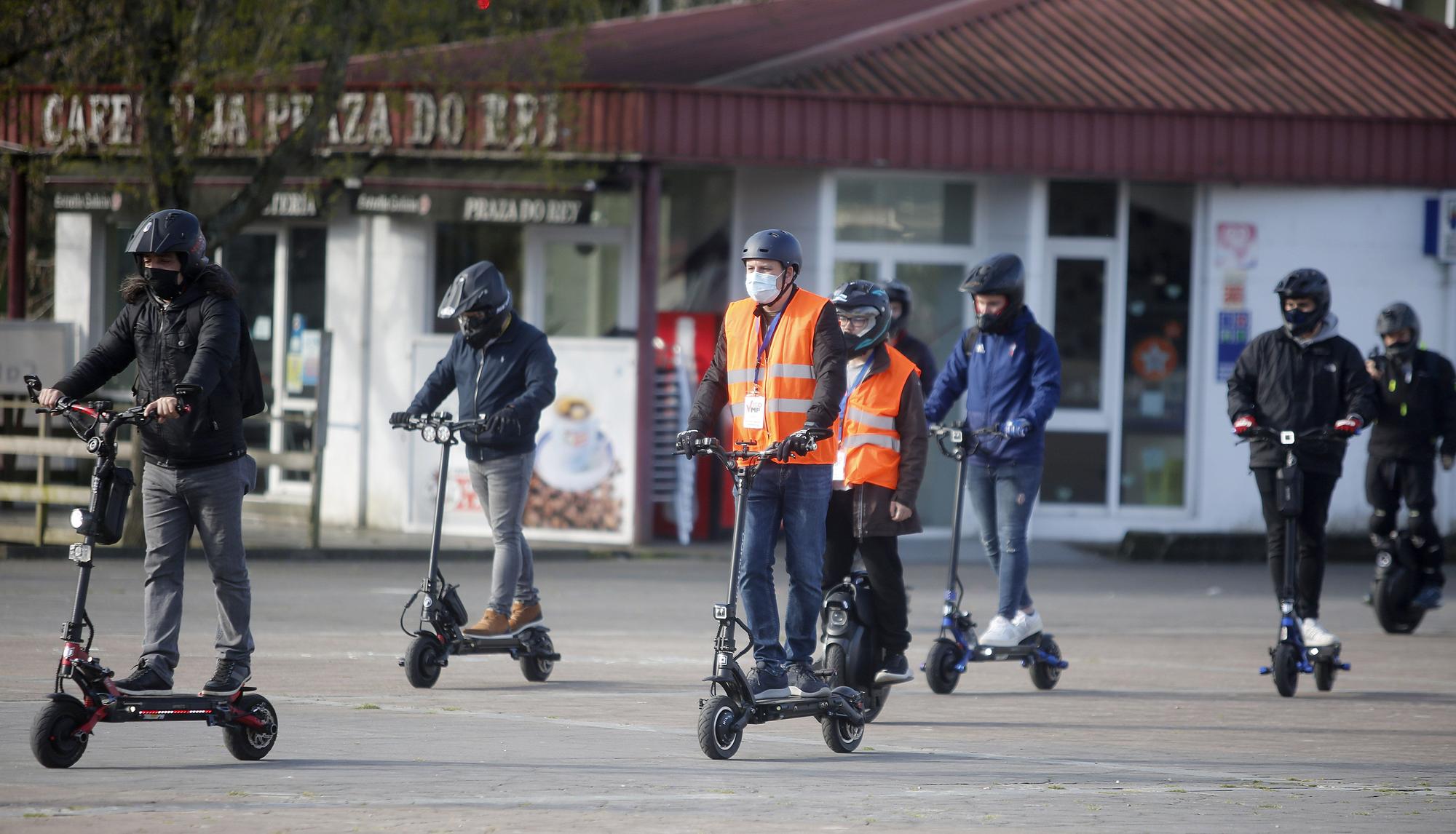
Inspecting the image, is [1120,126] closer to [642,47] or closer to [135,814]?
[642,47]

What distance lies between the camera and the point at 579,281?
18.0 metres

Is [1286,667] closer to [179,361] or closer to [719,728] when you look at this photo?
[719,728]

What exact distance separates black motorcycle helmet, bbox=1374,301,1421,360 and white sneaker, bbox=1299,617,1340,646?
12.5 feet

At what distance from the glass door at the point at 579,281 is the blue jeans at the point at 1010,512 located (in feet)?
27.9

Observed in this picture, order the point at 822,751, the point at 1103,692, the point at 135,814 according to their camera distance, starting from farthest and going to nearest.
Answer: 1. the point at 1103,692
2. the point at 822,751
3. the point at 135,814

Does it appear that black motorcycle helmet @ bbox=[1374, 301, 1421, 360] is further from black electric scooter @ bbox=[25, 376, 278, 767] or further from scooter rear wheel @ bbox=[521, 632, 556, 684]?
black electric scooter @ bbox=[25, 376, 278, 767]

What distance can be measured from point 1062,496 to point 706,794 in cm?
1285

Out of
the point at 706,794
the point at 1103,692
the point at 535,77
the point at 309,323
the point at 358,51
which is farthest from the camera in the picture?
the point at 358,51

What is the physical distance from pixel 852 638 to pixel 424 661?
7.38ft

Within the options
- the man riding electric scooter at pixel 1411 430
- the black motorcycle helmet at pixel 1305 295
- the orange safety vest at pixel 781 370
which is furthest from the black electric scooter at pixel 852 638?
the man riding electric scooter at pixel 1411 430

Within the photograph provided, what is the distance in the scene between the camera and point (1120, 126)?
17.4 meters

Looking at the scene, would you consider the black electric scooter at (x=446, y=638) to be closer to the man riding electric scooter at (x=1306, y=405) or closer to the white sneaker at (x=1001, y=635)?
the white sneaker at (x=1001, y=635)

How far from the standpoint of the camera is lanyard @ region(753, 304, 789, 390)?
7.33m

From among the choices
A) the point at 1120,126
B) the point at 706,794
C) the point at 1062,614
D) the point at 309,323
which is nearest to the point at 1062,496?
the point at 1120,126
